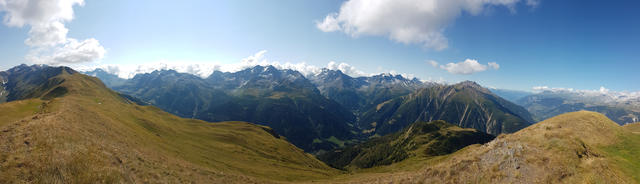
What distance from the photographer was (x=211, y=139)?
102125 mm

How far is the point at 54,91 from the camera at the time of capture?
171m

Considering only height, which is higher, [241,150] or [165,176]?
[165,176]

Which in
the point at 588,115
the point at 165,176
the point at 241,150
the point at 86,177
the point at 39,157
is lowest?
the point at 241,150

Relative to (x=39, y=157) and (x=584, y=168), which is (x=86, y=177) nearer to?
(x=39, y=157)

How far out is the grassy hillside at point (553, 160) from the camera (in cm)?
2322

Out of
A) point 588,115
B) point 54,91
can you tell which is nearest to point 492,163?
point 588,115

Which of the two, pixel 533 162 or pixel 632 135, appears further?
pixel 632 135

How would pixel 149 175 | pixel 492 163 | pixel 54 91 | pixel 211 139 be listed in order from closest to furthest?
pixel 492 163
pixel 149 175
pixel 211 139
pixel 54 91

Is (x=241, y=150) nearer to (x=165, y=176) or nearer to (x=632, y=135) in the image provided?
(x=165, y=176)

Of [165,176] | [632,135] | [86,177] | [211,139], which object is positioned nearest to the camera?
[86,177]

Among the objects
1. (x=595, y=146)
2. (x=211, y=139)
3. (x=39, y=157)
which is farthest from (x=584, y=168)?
(x=211, y=139)

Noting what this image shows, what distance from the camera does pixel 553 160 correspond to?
25031mm

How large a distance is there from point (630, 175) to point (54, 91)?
260 m

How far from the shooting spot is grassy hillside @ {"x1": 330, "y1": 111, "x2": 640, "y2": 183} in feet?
76.2
